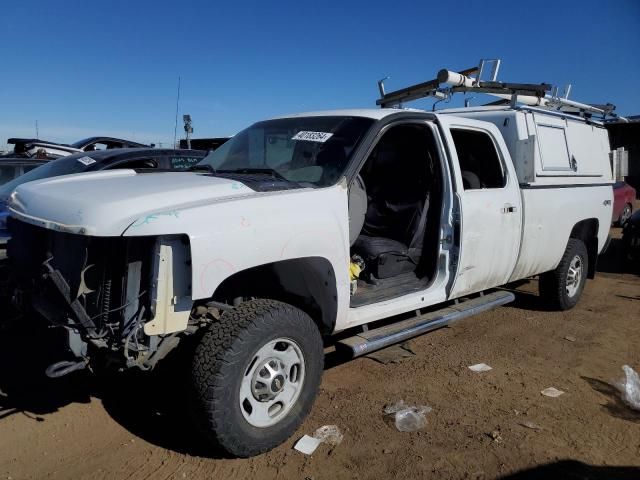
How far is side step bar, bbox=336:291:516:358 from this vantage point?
355cm

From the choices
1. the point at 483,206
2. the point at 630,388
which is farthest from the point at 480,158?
the point at 630,388

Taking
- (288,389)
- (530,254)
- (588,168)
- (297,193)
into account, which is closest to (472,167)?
(530,254)

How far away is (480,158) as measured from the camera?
16.9 ft

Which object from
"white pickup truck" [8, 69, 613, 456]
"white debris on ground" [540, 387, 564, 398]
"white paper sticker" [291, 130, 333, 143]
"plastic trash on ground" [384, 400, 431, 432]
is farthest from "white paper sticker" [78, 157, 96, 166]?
"white debris on ground" [540, 387, 564, 398]

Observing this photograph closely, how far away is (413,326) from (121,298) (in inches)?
84.4

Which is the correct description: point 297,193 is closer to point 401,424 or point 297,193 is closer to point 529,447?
point 401,424

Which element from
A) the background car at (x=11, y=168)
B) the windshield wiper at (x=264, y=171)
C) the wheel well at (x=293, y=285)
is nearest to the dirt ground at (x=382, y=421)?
the wheel well at (x=293, y=285)

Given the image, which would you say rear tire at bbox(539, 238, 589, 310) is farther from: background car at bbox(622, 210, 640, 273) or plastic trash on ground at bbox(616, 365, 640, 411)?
background car at bbox(622, 210, 640, 273)

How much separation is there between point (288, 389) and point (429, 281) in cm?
171

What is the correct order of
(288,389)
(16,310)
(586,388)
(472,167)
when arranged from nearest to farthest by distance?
(288,389) < (16,310) < (586,388) < (472,167)

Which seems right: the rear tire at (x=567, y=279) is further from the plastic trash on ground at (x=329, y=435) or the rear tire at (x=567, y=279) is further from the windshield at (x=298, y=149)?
the plastic trash on ground at (x=329, y=435)

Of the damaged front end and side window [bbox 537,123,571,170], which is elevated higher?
side window [bbox 537,123,571,170]

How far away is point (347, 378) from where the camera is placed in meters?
4.21

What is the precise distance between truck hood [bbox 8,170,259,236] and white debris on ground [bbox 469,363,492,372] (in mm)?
2540
